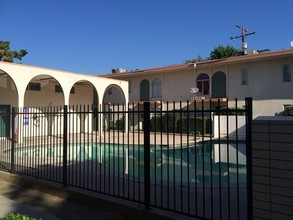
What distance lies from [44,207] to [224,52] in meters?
44.8

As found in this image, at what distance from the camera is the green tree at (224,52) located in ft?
156

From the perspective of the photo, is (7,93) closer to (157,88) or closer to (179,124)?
(157,88)

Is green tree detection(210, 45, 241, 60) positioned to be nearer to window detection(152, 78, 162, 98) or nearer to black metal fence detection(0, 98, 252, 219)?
window detection(152, 78, 162, 98)

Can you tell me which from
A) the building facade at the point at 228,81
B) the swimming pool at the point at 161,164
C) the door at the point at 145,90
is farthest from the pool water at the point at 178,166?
the door at the point at 145,90

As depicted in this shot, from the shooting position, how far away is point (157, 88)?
29.0 meters

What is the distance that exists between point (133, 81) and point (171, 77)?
3.96m

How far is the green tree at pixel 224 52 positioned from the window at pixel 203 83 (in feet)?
74.0

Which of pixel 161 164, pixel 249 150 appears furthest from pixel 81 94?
pixel 249 150

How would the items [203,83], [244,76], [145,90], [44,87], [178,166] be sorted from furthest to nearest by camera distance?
1. [145,90]
2. [203,83]
3. [44,87]
4. [244,76]
5. [178,166]

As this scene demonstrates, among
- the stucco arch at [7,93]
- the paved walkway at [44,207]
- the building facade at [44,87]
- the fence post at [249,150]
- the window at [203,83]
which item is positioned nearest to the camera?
the fence post at [249,150]

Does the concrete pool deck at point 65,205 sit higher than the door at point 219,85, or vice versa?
the door at point 219,85

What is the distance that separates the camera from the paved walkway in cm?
584

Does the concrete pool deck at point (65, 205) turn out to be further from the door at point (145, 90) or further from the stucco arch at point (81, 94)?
the door at point (145, 90)

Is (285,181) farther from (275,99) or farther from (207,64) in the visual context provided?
(207,64)
